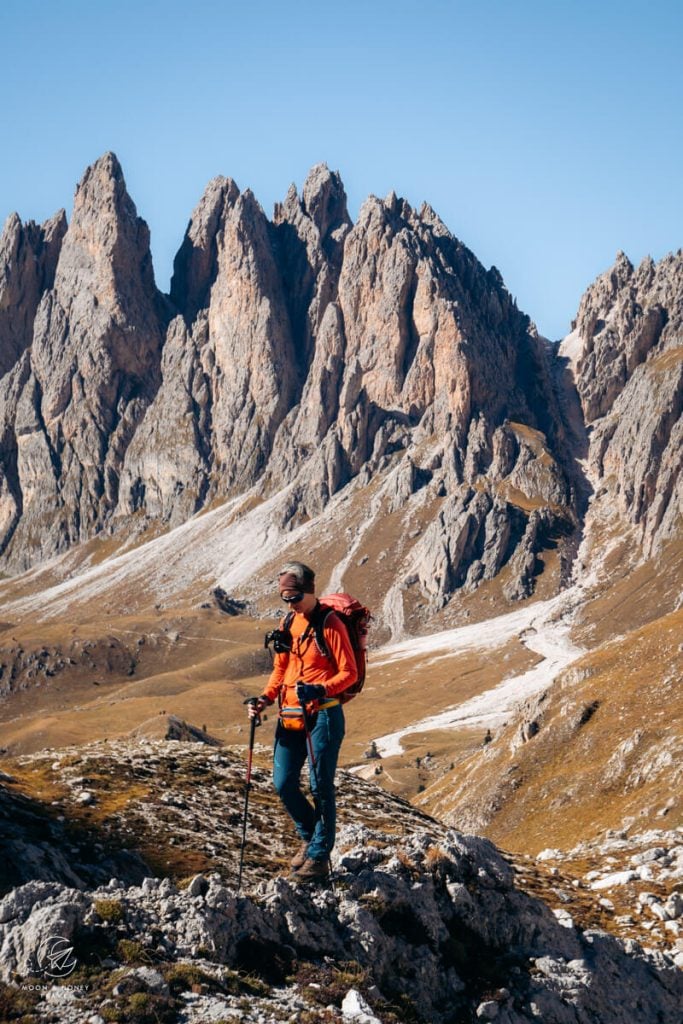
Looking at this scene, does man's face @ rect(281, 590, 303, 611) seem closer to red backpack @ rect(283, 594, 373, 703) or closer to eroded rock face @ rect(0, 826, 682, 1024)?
red backpack @ rect(283, 594, 373, 703)

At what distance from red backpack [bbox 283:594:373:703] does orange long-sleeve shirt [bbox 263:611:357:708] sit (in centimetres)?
10

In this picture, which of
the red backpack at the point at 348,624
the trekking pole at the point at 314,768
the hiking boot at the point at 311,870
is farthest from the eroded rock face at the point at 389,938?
the red backpack at the point at 348,624

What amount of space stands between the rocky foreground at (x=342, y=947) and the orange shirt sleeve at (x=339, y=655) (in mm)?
3571

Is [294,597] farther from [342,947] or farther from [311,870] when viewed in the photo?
[342,947]

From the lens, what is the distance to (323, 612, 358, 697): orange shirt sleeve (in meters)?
19.1

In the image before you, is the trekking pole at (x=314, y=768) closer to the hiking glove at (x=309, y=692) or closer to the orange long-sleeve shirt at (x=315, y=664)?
the hiking glove at (x=309, y=692)

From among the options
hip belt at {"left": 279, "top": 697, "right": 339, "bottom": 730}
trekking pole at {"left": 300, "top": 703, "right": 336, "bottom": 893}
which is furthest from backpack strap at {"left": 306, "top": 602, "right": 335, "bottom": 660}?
trekking pole at {"left": 300, "top": 703, "right": 336, "bottom": 893}

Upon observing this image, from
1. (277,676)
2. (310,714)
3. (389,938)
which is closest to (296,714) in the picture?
(310,714)

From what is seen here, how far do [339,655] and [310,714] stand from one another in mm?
1205

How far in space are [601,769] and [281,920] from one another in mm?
53785

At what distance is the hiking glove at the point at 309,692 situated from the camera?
18969mm

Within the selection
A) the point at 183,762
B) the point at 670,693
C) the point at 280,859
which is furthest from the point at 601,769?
the point at 280,859

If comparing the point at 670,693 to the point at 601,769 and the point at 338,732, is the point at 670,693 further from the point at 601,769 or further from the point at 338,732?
the point at 338,732

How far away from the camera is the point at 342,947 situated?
17.5 meters
